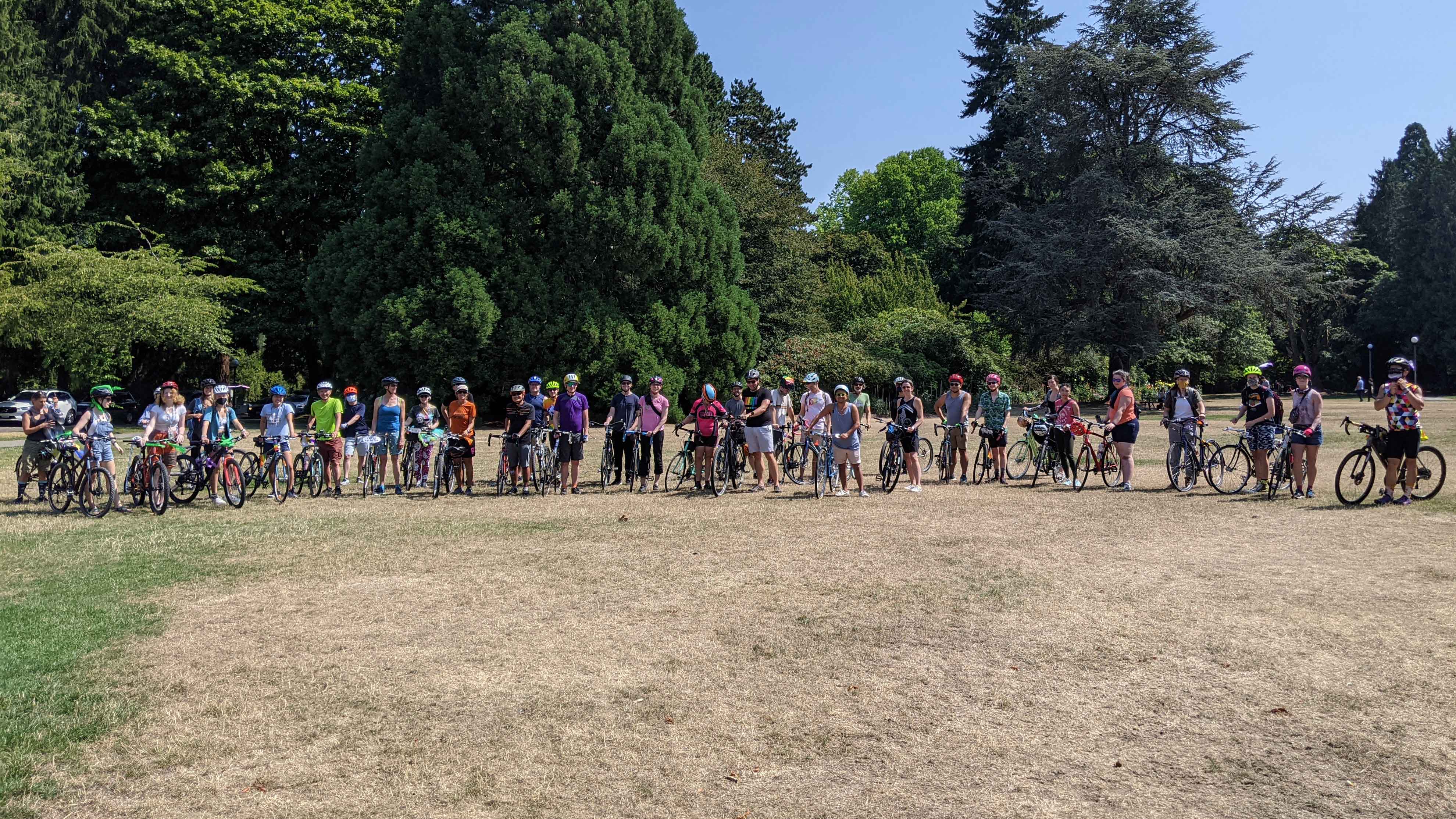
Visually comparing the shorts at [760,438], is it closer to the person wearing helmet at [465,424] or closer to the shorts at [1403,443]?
the person wearing helmet at [465,424]

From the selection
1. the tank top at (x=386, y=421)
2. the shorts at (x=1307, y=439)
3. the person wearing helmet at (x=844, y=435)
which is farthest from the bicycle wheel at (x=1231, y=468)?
the tank top at (x=386, y=421)

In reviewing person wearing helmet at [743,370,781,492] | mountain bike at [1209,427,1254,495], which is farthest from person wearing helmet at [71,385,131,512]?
mountain bike at [1209,427,1254,495]

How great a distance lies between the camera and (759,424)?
1616 cm

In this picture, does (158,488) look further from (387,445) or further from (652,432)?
(652,432)

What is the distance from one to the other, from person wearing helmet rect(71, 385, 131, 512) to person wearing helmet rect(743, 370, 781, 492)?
8679 millimetres

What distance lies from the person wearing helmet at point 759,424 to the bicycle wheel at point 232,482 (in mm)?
7279

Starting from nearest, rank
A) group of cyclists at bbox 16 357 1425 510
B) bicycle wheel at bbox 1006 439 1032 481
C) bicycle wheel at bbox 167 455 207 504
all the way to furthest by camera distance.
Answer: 1. bicycle wheel at bbox 167 455 207 504
2. group of cyclists at bbox 16 357 1425 510
3. bicycle wheel at bbox 1006 439 1032 481

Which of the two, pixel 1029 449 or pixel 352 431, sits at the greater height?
pixel 352 431

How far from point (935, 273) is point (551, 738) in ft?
197

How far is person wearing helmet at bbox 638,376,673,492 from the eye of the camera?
53.7 ft

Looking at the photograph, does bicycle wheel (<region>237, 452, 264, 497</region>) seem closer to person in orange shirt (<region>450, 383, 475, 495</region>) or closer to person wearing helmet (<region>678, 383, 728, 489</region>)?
Result: person in orange shirt (<region>450, 383, 475, 495</region>)

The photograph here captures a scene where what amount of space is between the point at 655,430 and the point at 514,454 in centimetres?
222

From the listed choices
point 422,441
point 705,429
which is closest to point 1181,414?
point 705,429

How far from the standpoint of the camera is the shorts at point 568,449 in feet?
53.1
